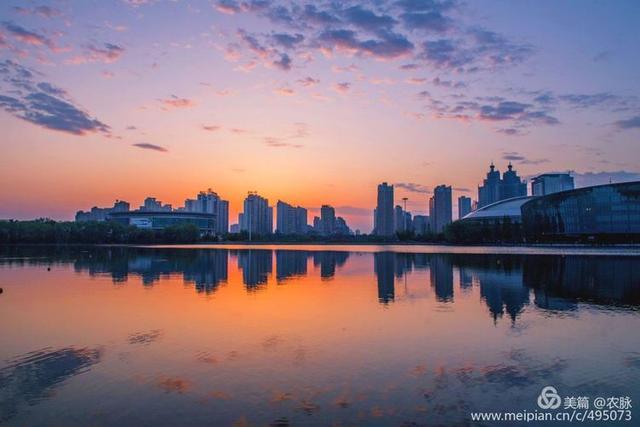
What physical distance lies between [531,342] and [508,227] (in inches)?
5791

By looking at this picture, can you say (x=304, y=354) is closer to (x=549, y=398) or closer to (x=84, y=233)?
(x=549, y=398)

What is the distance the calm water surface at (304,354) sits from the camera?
41.4 ft

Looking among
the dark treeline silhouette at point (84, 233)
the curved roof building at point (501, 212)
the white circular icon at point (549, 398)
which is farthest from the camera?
the curved roof building at point (501, 212)

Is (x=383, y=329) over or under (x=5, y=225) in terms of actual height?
under

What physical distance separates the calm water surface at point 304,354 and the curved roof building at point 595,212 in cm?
10629

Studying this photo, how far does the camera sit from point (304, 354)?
58.4 ft

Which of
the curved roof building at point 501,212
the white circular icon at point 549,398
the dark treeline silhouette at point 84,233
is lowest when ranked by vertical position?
the white circular icon at point 549,398

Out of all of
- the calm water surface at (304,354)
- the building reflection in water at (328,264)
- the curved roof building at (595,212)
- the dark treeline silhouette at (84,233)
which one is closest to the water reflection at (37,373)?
the calm water surface at (304,354)

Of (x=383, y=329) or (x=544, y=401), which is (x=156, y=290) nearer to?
(x=383, y=329)

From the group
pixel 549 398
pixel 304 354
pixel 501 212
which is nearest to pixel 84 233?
pixel 501 212

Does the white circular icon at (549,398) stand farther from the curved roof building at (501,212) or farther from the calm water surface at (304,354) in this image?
the curved roof building at (501,212)

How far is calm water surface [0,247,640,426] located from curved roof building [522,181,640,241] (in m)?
106

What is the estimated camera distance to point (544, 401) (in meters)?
13.3

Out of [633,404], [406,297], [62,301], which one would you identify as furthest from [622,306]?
[62,301]
